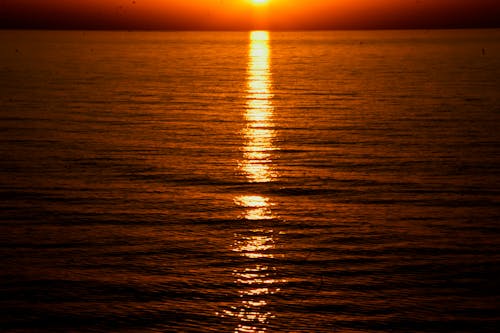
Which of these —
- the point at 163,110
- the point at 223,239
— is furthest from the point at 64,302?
the point at 163,110

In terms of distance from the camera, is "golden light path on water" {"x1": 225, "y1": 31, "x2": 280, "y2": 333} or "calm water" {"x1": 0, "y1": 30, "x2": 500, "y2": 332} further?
"calm water" {"x1": 0, "y1": 30, "x2": 500, "y2": 332}

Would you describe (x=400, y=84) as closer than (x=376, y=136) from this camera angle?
No

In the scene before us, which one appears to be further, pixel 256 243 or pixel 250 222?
pixel 250 222

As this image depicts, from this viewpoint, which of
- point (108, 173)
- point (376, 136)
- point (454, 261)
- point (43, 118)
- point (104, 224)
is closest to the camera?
point (454, 261)

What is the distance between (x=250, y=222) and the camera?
21.8 meters

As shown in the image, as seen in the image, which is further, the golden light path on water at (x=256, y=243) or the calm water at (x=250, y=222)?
the calm water at (x=250, y=222)

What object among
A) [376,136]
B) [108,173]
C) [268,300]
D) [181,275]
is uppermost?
[376,136]

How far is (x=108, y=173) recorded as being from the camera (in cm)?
2839

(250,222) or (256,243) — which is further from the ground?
(250,222)

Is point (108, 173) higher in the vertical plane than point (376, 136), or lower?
lower

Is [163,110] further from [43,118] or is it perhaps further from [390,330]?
[390,330]

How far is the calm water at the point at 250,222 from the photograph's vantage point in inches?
593

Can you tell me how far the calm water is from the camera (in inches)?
593

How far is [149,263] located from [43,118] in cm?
2779
